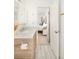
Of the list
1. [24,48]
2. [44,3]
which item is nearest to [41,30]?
[44,3]

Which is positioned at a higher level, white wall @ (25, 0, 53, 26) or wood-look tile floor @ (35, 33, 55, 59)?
white wall @ (25, 0, 53, 26)

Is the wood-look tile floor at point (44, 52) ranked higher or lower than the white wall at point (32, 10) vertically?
lower

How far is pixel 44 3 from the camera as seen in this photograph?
6.36 meters

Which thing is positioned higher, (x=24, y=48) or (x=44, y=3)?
(x=44, y=3)

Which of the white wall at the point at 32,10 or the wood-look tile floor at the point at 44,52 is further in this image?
the white wall at the point at 32,10

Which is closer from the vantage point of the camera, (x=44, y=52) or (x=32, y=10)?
(x=44, y=52)

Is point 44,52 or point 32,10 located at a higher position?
point 32,10
